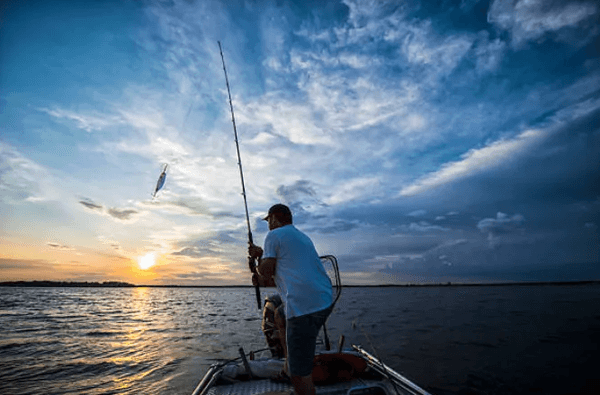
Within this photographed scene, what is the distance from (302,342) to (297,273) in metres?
0.80

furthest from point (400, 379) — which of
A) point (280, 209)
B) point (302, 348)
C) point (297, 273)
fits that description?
point (280, 209)

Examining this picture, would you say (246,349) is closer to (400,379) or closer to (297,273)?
(400,379)

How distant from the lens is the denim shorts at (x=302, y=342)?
325 cm

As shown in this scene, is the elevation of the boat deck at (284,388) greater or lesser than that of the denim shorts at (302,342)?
lesser

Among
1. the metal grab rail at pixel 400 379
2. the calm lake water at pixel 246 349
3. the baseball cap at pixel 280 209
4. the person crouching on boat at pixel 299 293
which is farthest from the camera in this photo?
the calm lake water at pixel 246 349

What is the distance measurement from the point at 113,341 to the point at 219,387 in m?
14.1

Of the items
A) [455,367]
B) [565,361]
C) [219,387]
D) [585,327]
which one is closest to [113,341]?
[219,387]

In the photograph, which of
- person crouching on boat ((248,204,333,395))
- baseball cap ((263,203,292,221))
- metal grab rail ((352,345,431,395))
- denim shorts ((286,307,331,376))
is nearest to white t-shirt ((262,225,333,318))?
person crouching on boat ((248,204,333,395))

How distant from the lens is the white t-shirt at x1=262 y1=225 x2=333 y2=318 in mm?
3248

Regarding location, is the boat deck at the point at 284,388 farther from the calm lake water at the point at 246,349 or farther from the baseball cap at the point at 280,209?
the baseball cap at the point at 280,209

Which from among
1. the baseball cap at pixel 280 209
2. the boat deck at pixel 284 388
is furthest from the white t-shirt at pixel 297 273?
the boat deck at pixel 284 388

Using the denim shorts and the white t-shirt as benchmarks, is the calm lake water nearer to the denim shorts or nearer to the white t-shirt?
the denim shorts

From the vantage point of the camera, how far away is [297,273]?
3318 mm

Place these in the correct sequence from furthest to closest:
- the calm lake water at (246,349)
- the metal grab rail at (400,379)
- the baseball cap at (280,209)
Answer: the calm lake water at (246,349), the metal grab rail at (400,379), the baseball cap at (280,209)
